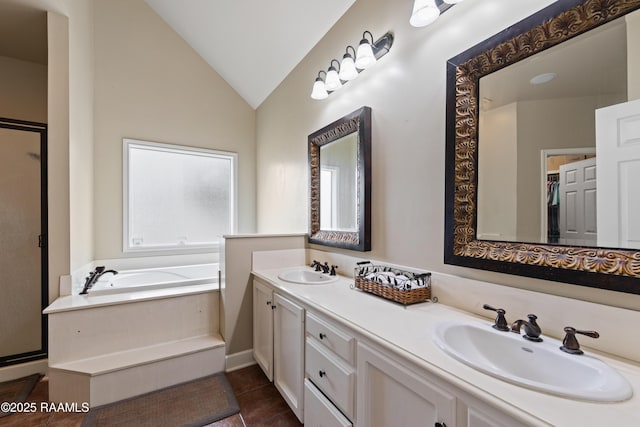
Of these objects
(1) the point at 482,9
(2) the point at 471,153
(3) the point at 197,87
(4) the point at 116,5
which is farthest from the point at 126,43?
(2) the point at 471,153

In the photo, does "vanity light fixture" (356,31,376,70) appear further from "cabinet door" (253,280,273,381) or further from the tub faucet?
the tub faucet

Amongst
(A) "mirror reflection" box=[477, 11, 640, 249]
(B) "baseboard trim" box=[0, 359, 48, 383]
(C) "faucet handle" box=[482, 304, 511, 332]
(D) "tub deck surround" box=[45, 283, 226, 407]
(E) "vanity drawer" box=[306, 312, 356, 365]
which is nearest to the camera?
(A) "mirror reflection" box=[477, 11, 640, 249]

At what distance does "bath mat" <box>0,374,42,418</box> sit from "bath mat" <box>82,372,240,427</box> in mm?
572

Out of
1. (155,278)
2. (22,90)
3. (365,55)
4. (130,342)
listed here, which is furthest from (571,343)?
(22,90)

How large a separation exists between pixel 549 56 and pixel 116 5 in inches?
159

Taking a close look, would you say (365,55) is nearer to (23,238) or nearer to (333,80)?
(333,80)

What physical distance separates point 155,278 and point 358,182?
257cm

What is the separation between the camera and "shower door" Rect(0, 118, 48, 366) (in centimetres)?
209

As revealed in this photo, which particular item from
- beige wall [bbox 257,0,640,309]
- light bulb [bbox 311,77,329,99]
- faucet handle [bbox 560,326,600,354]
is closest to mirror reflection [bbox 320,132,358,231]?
beige wall [bbox 257,0,640,309]

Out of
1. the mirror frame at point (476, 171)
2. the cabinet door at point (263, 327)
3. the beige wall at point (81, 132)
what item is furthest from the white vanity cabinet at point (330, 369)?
the beige wall at point (81, 132)

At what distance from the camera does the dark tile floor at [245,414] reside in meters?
1.57

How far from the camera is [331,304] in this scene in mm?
1310

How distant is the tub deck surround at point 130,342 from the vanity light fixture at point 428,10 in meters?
2.27

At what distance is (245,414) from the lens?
5.39 feet
